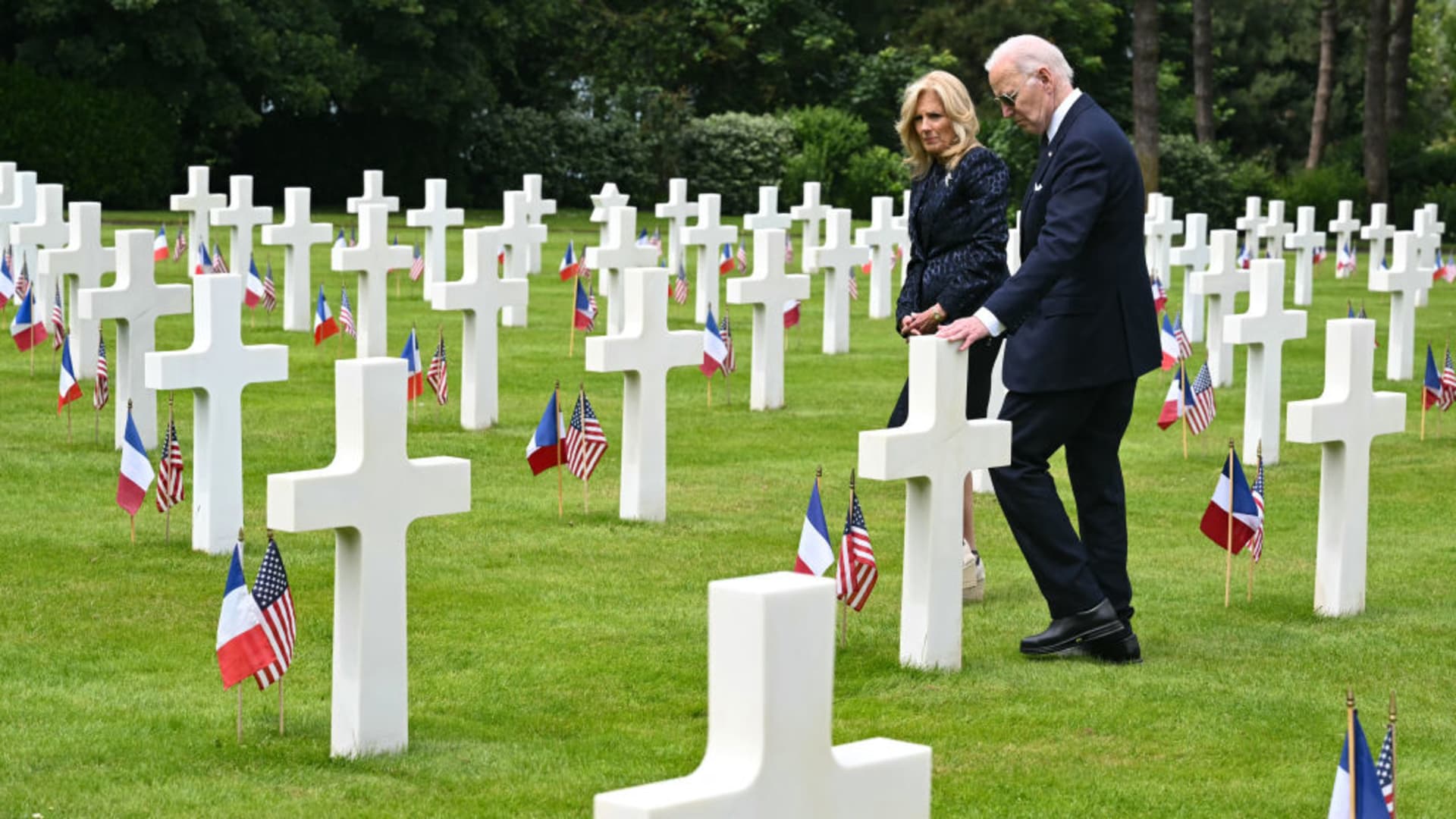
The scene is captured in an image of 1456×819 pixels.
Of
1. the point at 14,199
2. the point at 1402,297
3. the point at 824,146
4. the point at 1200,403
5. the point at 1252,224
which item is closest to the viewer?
the point at 1200,403

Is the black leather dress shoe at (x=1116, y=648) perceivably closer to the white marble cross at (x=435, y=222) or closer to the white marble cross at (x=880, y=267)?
the white marble cross at (x=435, y=222)

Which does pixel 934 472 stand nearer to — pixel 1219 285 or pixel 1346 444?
pixel 1346 444

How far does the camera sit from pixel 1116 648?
26.0 ft

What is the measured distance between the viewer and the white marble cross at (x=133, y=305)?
445 inches

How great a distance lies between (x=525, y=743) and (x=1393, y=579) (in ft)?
14.7

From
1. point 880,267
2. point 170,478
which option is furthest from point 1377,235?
point 170,478

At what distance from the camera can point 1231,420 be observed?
1584 cm

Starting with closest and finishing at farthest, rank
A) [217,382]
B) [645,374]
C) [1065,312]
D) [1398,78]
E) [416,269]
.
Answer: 1. [1065,312]
2. [217,382]
3. [645,374]
4. [416,269]
5. [1398,78]

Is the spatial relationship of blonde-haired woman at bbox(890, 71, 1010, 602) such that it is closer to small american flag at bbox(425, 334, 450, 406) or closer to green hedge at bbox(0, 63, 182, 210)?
small american flag at bbox(425, 334, 450, 406)

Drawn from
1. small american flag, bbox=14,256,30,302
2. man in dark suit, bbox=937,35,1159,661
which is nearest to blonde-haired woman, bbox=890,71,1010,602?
man in dark suit, bbox=937,35,1159,661

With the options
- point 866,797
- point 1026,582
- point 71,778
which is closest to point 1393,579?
point 1026,582

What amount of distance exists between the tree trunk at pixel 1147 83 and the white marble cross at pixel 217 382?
27854mm

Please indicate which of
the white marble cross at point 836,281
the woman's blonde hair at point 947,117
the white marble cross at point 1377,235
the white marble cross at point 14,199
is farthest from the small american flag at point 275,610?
the white marble cross at point 1377,235

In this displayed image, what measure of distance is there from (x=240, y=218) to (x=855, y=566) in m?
14.6
